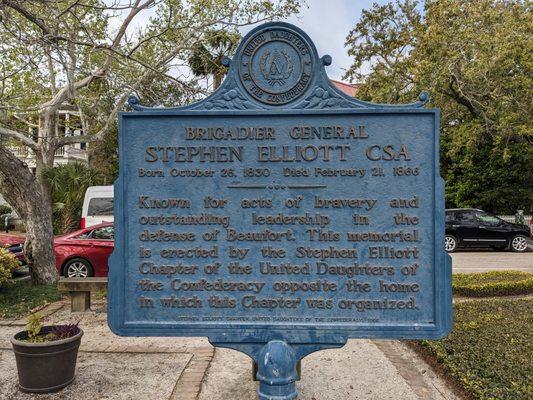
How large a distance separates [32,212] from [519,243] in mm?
15868

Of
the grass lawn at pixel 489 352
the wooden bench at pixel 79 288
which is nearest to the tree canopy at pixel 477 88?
the grass lawn at pixel 489 352

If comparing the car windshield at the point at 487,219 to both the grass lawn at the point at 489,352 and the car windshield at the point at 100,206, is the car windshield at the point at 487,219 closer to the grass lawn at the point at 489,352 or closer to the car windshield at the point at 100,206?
the grass lawn at the point at 489,352

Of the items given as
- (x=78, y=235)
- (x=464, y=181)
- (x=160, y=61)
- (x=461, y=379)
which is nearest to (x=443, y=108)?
(x=464, y=181)

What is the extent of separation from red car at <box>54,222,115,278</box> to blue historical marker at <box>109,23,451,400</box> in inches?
315

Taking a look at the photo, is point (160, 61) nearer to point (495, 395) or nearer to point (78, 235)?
point (78, 235)

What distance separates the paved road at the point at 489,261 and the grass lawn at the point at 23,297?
968 centimetres

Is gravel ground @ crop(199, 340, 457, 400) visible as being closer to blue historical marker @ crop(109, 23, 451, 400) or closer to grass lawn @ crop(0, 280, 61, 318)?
blue historical marker @ crop(109, 23, 451, 400)

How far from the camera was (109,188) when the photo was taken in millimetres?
15133

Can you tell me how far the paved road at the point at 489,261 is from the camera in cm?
1285

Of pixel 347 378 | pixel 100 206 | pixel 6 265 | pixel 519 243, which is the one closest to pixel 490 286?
pixel 347 378

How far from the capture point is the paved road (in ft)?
42.2

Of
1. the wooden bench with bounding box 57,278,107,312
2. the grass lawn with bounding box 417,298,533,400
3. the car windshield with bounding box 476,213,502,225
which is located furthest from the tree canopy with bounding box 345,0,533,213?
the wooden bench with bounding box 57,278,107,312

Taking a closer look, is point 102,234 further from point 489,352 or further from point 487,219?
point 487,219

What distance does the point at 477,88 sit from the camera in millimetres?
16516
